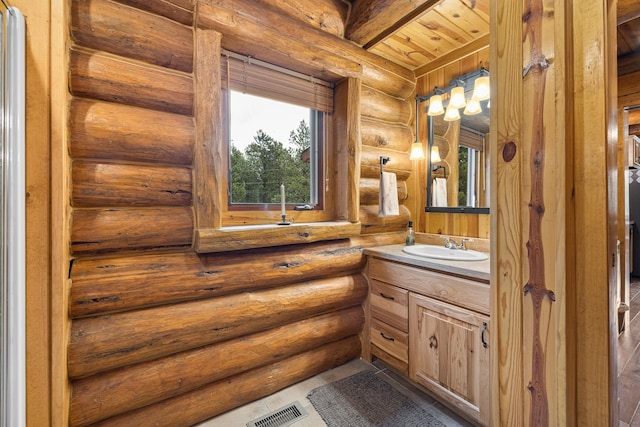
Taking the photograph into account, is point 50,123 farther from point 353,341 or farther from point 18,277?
point 353,341

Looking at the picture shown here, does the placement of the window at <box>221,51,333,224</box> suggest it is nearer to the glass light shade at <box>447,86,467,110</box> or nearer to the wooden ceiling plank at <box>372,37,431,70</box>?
the wooden ceiling plank at <box>372,37,431,70</box>

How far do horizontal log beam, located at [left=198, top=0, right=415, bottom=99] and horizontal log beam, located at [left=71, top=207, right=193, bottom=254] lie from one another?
3.52 feet

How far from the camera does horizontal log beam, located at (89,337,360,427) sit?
1.50 metres

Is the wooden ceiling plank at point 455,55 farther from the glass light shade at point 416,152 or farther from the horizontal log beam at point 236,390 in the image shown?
the horizontal log beam at point 236,390

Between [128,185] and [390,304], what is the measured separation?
1786 millimetres

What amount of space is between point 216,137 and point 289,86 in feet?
2.48

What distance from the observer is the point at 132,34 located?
140 centimetres

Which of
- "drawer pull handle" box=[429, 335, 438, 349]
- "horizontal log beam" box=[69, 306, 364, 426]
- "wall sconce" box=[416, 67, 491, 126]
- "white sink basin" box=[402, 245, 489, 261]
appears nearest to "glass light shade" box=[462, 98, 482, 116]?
"wall sconce" box=[416, 67, 491, 126]

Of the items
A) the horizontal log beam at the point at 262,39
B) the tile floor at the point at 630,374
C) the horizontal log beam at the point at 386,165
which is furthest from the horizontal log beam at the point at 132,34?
the tile floor at the point at 630,374

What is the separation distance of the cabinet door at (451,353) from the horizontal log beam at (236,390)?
0.58 m

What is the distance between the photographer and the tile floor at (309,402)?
1.62 meters

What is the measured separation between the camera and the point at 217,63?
1.58 metres

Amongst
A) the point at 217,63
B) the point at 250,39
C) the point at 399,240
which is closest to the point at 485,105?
the point at 399,240

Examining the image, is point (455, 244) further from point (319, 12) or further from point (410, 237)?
point (319, 12)
